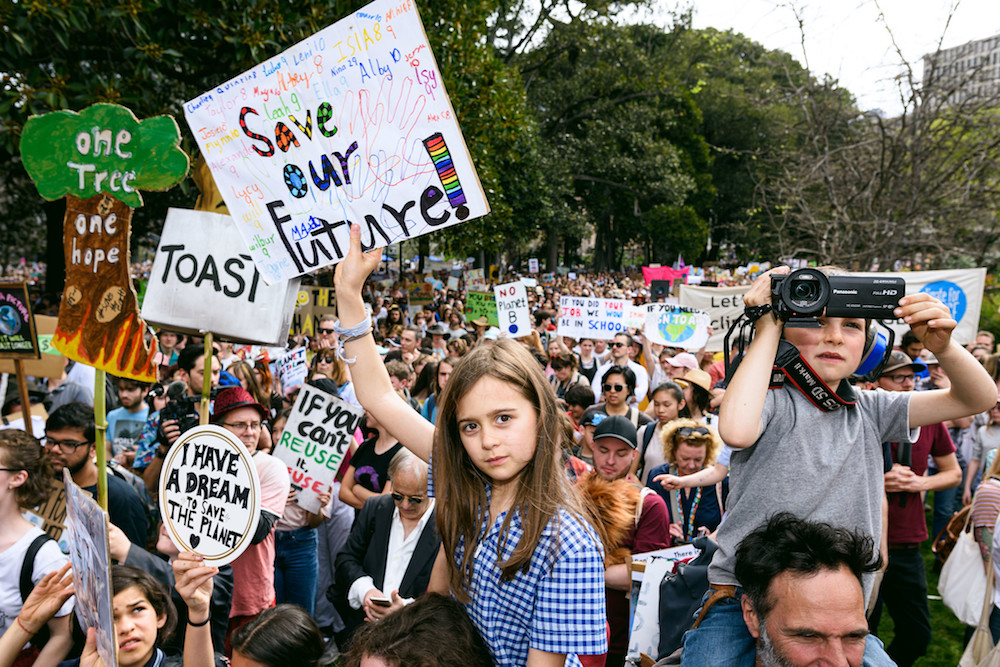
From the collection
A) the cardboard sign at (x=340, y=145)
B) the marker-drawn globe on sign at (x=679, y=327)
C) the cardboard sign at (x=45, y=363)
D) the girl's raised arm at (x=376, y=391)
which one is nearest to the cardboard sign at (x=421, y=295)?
the marker-drawn globe on sign at (x=679, y=327)

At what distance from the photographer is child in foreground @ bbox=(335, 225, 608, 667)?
5.71ft

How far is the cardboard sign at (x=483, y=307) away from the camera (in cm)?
1300

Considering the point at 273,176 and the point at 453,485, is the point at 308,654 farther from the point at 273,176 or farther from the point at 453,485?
the point at 273,176

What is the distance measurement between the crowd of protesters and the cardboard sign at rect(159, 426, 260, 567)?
0.15 meters

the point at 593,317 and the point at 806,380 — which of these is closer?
the point at 806,380

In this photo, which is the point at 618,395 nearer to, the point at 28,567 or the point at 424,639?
the point at 28,567

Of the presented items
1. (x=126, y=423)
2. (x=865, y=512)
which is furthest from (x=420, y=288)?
(x=865, y=512)

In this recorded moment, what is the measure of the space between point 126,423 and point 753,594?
18.0 ft

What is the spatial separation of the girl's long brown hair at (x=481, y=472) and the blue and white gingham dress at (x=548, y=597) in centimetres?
4

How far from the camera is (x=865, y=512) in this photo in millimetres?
1980

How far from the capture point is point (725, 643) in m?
1.97

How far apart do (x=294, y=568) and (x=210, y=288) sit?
1907 mm

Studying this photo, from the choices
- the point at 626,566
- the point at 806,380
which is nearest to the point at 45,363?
the point at 626,566

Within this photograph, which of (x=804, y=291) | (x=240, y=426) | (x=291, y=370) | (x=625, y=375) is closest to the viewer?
(x=804, y=291)
